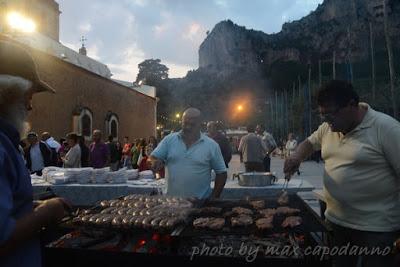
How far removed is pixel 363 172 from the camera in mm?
3115

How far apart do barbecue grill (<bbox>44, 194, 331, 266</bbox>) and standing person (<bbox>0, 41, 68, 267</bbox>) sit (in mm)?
1059

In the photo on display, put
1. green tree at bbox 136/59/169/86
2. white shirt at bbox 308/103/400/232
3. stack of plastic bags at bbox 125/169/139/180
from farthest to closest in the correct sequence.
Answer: green tree at bbox 136/59/169/86 < stack of plastic bags at bbox 125/169/139/180 < white shirt at bbox 308/103/400/232

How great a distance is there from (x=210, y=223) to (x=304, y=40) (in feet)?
372

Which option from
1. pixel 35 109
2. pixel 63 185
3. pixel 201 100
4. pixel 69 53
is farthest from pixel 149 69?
pixel 63 185

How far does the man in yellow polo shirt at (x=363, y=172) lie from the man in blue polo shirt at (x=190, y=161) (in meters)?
1.72

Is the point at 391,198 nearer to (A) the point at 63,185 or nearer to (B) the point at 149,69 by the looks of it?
(A) the point at 63,185

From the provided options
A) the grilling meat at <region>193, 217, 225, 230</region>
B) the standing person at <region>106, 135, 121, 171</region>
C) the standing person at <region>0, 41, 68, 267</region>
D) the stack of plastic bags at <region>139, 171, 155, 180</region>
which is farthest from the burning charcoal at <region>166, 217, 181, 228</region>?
the standing person at <region>106, 135, 121, 171</region>

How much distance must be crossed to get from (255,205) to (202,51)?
125470 millimetres

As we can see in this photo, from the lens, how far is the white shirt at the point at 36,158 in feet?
32.7

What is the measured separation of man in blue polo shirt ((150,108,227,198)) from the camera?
4625mm

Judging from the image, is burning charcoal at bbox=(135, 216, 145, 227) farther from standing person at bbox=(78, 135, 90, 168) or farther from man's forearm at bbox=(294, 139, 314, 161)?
standing person at bbox=(78, 135, 90, 168)

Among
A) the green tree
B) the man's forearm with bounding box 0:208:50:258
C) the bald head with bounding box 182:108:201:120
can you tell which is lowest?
the man's forearm with bounding box 0:208:50:258

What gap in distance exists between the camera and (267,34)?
118500mm

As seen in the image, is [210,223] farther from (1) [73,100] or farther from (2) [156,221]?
(1) [73,100]
